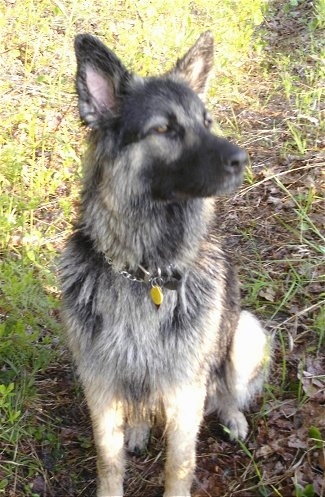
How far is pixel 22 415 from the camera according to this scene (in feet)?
10.6

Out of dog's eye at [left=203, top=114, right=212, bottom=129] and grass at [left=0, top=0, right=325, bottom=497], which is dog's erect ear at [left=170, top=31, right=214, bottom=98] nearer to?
dog's eye at [left=203, top=114, right=212, bottom=129]

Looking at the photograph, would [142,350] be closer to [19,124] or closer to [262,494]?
[262,494]

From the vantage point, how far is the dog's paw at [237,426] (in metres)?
3.28

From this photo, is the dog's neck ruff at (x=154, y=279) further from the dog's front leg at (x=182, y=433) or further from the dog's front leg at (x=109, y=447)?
the dog's front leg at (x=109, y=447)

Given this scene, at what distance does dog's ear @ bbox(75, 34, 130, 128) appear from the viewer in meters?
2.33

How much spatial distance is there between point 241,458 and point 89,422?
0.91 m

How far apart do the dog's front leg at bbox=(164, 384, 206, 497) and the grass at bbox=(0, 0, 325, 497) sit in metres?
0.28

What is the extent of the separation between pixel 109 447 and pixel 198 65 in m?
1.91

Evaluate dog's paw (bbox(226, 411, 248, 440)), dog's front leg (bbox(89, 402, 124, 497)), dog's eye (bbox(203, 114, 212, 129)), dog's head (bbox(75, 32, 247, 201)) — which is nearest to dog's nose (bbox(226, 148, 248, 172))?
dog's head (bbox(75, 32, 247, 201))

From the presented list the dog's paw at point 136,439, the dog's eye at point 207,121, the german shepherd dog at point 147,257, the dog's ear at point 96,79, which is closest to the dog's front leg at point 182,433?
the german shepherd dog at point 147,257

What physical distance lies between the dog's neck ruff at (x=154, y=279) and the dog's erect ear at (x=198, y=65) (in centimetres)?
89

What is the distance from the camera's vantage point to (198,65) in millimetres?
2764

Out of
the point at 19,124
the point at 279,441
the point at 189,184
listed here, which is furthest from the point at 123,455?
the point at 19,124

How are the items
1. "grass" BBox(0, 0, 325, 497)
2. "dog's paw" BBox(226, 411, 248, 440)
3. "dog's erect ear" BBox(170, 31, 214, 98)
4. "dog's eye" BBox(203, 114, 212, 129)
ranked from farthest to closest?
"dog's paw" BBox(226, 411, 248, 440) < "grass" BBox(0, 0, 325, 497) < "dog's erect ear" BBox(170, 31, 214, 98) < "dog's eye" BBox(203, 114, 212, 129)
